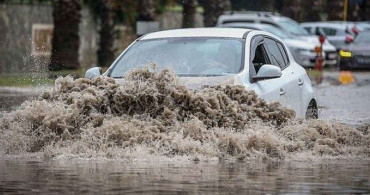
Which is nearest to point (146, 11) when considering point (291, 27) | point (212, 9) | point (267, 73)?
point (212, 9)

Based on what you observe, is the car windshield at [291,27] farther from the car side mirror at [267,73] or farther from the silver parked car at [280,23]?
the car side mirror at [267,73]

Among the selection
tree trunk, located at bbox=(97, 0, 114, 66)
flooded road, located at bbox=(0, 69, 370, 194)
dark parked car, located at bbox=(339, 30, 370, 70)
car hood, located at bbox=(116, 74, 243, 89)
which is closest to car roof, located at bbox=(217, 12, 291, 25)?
dark parked car, located at bbox=(339, 30, 370, 70)

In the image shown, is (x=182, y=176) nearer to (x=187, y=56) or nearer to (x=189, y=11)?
(x=187, y=56)

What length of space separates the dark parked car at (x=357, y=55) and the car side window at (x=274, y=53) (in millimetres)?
24193

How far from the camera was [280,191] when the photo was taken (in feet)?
31.1

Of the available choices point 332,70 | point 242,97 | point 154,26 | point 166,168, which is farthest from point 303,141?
point 332,70

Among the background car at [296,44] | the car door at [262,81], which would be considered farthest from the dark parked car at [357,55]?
the car door at [262,81]

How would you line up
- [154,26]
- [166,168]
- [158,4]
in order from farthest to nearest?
[158,4] < [154,26] < [166,168]

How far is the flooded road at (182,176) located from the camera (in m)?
9.62

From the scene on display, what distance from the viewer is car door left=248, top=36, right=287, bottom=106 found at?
13781 millimetres

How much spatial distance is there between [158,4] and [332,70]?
372 inches

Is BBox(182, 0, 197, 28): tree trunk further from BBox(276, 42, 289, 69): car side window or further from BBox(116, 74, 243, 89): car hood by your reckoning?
BBox(116, 74, 243, 89): car hood

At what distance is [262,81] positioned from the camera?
551 inches

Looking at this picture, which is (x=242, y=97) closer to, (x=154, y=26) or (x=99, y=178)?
(x=99, y=178)
